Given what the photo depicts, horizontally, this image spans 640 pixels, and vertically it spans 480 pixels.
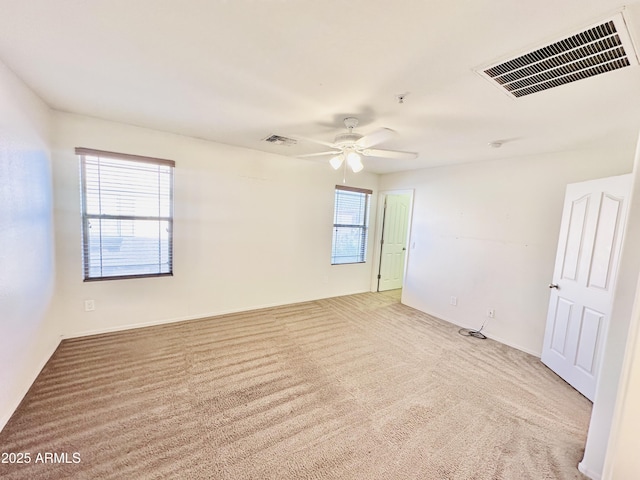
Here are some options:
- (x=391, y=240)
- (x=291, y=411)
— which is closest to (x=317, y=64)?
(x=291, y=411)

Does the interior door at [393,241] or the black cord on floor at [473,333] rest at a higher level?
the interior door at [393,241]

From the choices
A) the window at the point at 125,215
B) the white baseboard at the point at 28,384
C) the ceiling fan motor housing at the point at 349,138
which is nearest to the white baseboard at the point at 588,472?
the ceiling fan motor housing at the point at 349,138

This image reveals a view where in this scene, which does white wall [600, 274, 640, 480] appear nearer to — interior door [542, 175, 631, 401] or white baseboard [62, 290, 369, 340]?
interior door [542, 175, 631, 401]

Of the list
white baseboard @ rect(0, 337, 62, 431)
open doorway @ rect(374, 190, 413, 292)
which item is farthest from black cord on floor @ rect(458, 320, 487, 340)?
white baseboard @ rect(0, 337, 62, 431)

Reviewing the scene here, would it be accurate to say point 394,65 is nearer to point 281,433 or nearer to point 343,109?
point 343,109

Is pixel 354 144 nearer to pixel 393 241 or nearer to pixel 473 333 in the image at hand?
pixel 473 333

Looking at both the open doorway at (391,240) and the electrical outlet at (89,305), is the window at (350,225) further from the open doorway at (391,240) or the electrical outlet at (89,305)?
the electrical outlet at (89,305)

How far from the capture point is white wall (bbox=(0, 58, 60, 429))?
174 centimetres

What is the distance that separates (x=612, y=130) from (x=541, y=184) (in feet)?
2.90

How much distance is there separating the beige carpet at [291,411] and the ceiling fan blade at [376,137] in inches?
83.8

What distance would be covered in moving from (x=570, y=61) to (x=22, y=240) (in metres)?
3.72

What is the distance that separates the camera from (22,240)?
1.98 metres

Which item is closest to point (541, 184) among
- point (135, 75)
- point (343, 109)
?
point (343, 109)

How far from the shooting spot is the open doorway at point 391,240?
17.4ft
